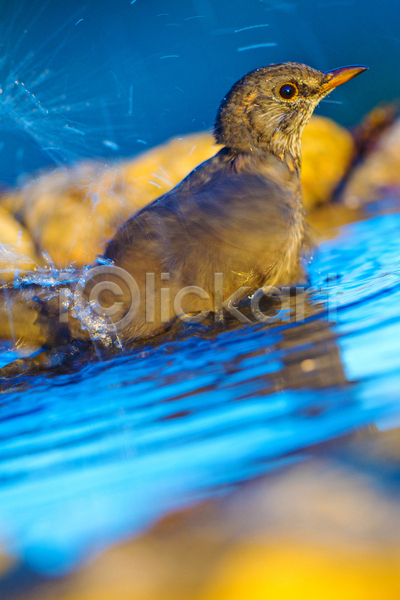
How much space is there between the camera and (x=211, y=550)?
48 cm

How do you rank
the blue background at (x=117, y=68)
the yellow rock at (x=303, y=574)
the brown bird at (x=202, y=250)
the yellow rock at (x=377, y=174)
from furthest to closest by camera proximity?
1. the yellow rock at (x=377, y=174)
2. the blue background at (x=117, y=68)
3. the brown bird at (x=202, y=250)
4. the yellow rock at (x=303, y=574)

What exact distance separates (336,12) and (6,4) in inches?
81.7

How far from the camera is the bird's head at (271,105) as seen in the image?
1705 millimetres

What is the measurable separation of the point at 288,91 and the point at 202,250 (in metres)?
0.77

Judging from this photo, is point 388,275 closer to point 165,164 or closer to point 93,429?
point 93,429

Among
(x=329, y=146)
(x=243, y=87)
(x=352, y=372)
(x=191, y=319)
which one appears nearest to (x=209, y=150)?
(x=243, y=87)

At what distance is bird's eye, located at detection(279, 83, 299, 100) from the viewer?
5.84 feet

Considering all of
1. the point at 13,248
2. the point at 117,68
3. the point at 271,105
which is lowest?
the point at 13,248

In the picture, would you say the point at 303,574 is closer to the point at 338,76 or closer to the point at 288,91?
the point at 288,91

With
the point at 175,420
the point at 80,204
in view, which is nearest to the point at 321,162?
the point at 80,204

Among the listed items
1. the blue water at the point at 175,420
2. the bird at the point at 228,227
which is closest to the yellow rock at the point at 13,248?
the bird at the point at 228,227

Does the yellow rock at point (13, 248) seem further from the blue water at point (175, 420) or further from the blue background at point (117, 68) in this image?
the blue water at point (175, 420)

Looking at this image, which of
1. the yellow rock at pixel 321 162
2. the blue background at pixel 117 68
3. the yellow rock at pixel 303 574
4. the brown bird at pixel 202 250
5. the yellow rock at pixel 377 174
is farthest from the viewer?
the yellow rock at pixel 321 162

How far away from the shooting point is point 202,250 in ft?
4.68
